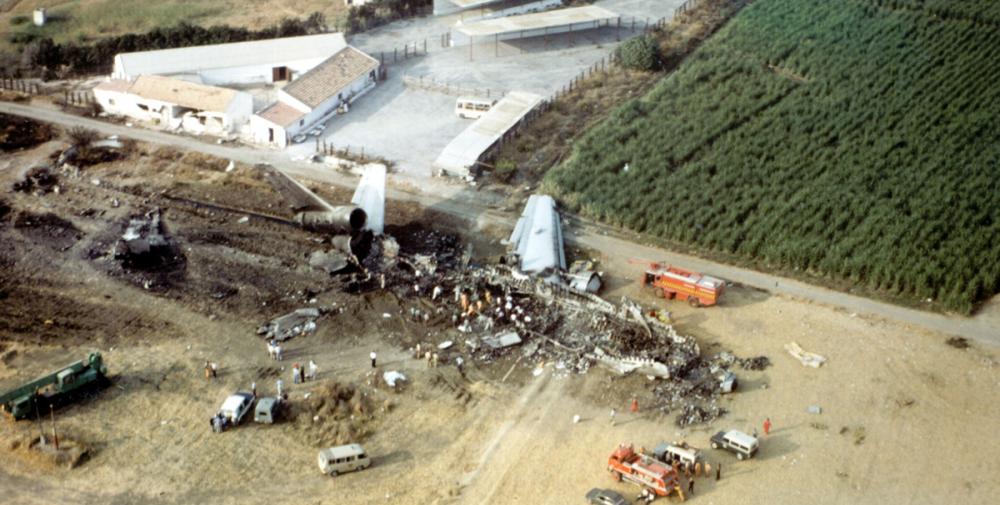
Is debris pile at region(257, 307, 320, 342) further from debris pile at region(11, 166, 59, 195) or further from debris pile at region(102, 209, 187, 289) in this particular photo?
debris pile at region(11, 166, 59, 195)

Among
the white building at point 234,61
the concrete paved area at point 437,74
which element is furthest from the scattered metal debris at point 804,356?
→ the white building at point 234,61

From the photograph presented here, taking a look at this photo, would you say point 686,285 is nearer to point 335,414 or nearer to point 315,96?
point 335,414

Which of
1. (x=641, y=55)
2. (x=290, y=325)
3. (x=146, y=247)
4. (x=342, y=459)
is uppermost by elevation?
(x=641, y=55)

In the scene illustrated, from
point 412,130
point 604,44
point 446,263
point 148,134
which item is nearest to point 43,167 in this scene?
point 148,134

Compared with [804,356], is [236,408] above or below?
below

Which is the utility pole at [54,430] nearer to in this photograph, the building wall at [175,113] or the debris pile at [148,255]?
the debris pile at [148,255]

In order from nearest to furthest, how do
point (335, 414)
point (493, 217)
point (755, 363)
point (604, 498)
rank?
point (604, 498) < point (335, 414) < point (755, 363) < point (493, 217)

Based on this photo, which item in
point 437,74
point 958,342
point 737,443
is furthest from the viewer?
point 437,74

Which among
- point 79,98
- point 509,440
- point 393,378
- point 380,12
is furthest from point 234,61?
point 509,440
